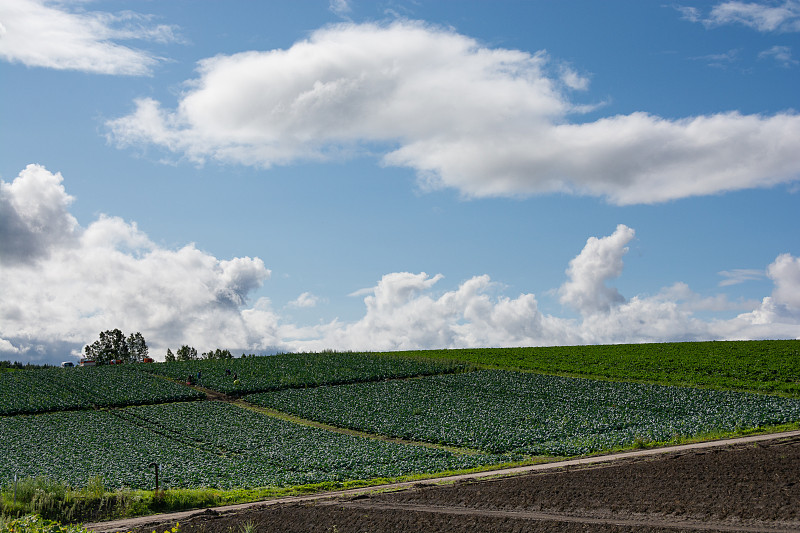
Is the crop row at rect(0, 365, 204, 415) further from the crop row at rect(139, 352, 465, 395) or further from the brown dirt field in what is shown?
the brown dirt field

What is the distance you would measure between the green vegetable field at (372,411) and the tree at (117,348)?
46142 millimetres

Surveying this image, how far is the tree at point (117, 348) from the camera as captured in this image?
12219cm

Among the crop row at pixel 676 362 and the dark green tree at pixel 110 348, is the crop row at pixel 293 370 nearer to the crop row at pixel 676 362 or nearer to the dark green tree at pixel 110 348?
the crop row at pixel 676 362

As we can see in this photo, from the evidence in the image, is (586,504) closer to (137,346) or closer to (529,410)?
(529,410)

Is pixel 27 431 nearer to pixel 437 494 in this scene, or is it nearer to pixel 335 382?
pixel 335 382

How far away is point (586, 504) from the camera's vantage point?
16.2m

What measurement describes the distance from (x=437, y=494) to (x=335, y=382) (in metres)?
42.8

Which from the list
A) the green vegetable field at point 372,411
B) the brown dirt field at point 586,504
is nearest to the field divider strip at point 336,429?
the green vegetable field at point 372,411

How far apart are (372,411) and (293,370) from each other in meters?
25.1

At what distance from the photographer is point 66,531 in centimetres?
1520

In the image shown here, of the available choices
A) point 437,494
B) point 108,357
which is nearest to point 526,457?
point 437,494

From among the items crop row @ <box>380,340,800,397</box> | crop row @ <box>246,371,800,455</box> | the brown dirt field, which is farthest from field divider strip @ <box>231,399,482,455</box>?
crop row @ <box>380,340,800,397</box>

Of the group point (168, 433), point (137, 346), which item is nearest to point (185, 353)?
point (137, 346)

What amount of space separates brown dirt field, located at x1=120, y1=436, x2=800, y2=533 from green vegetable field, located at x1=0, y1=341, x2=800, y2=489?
19.1ft
